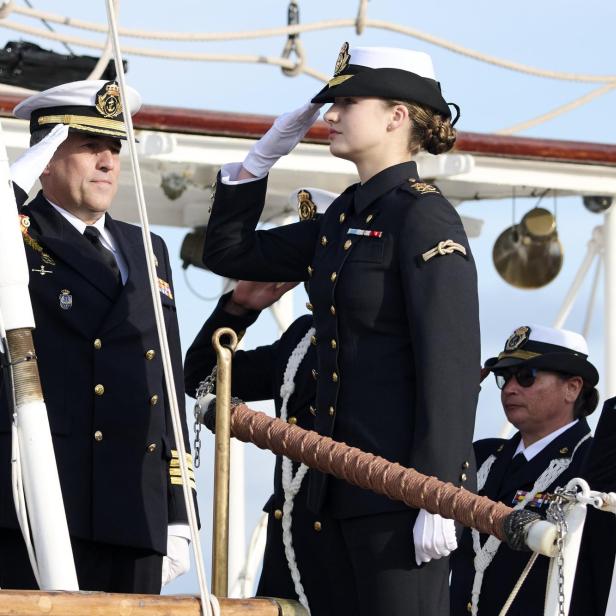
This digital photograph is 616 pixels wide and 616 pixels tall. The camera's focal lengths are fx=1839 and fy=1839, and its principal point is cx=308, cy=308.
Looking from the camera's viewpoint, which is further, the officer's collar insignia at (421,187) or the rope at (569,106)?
the rope at (569,106)

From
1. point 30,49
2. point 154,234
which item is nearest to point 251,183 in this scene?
point 154,234

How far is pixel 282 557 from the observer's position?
17.3 ft

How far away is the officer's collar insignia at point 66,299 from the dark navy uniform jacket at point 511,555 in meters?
2.02

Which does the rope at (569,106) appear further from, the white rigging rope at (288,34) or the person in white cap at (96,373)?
the person in white cap at (96,373)

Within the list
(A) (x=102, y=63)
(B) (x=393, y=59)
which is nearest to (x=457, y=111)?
(B) (x=393, y=59)

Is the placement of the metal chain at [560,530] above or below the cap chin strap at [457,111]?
below

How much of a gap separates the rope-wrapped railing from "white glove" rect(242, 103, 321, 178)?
902mm

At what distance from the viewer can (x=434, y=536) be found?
434cm

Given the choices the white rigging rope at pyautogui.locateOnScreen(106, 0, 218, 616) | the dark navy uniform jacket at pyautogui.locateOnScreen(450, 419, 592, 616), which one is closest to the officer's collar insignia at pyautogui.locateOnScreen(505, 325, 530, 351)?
the dark navy uniform jacket at pyautogui.locateOnScreen(450, 419, 592, 616)

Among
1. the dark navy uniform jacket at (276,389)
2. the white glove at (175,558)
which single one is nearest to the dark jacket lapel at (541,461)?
the dark navy uniform jacket at (276,389)

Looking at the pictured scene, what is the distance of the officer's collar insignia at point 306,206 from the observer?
19.3ft

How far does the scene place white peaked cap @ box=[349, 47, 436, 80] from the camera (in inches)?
190

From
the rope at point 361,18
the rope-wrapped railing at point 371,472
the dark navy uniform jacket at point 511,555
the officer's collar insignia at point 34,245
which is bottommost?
the dark navy uniform jacket at point 511,555

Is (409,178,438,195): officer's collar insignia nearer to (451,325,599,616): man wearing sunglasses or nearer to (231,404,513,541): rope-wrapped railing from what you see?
(231,404,513,541): rope-wrapped railing
